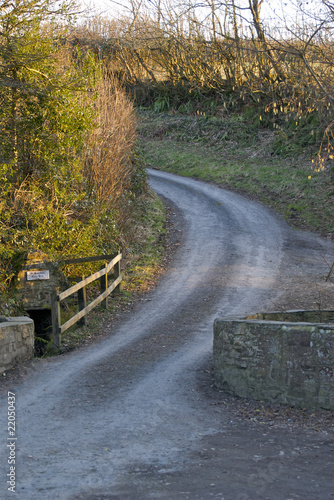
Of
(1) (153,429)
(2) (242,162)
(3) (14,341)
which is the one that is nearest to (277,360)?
(1) (153,429)

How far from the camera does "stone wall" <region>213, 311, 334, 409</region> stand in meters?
6.04

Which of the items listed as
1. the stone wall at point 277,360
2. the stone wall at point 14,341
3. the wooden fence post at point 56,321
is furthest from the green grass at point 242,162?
the stone wall at point 14,341

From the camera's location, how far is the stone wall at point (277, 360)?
6.04 meters

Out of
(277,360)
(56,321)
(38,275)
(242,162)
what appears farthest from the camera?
(242,162)

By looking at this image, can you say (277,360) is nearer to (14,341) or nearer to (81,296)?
(14,341)

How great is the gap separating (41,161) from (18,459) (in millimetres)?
10060

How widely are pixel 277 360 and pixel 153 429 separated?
1813 mm

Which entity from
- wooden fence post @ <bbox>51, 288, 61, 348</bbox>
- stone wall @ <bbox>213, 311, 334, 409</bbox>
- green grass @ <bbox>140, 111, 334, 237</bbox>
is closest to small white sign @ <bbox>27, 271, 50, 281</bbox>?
wooden fence post @ <bbox>51, 288, 61, 348</bbox>

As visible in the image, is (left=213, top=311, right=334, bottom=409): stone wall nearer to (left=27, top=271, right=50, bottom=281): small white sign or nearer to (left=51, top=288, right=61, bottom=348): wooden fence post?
(left=51, top=288, right=61, bottom=348): wooden fence post

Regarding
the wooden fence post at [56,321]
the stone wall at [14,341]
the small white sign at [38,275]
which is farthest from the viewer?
the small white sign at [38,275]

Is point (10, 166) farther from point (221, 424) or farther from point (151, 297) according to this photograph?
point (221, 424)

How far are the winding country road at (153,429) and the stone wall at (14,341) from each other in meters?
0.35

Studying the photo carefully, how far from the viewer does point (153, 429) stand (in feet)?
19.0

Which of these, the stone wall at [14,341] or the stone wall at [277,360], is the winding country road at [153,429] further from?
the stone wall at [277,360]
